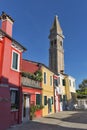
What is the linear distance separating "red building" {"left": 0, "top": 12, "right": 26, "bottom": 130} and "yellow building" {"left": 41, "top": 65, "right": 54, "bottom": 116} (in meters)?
7.63

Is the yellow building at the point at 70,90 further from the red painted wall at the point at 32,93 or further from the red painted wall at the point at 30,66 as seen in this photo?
the red painted wall at the point at 32,93

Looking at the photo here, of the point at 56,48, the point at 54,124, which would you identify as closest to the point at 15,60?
the point at 54,124

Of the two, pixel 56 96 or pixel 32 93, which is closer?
pixel 32 93

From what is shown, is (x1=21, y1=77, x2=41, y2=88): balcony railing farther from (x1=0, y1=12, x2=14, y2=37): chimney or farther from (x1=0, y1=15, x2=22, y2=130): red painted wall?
(x1=0, y1=12, x2=14, y2=37): chimney

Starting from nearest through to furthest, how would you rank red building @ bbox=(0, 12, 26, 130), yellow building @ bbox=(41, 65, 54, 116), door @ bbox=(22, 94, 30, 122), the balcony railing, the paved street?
red building @ bbox=(0, 12, 26, 130)
the paved street
door @ bbox=(22, 94, 30, 122)
the balcony railing
yellow building @ bbox=(41, 65, 54, 116)

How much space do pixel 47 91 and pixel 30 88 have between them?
245 inches

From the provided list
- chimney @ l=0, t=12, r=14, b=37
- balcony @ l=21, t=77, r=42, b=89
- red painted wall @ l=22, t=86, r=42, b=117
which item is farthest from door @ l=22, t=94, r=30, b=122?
chimney @ l=0, t=12, r=14, b=37

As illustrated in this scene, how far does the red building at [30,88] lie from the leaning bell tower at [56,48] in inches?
1614

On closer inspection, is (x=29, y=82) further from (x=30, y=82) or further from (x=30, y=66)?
(x=30, y=66)

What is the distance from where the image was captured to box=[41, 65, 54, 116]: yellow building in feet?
78.7

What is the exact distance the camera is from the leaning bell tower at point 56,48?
66.1 m

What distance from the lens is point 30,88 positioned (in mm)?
19844

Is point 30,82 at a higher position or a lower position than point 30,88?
higher

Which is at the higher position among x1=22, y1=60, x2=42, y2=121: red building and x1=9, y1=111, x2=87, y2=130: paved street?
x1=22, y1=60, x2=42, y2=121: red building
